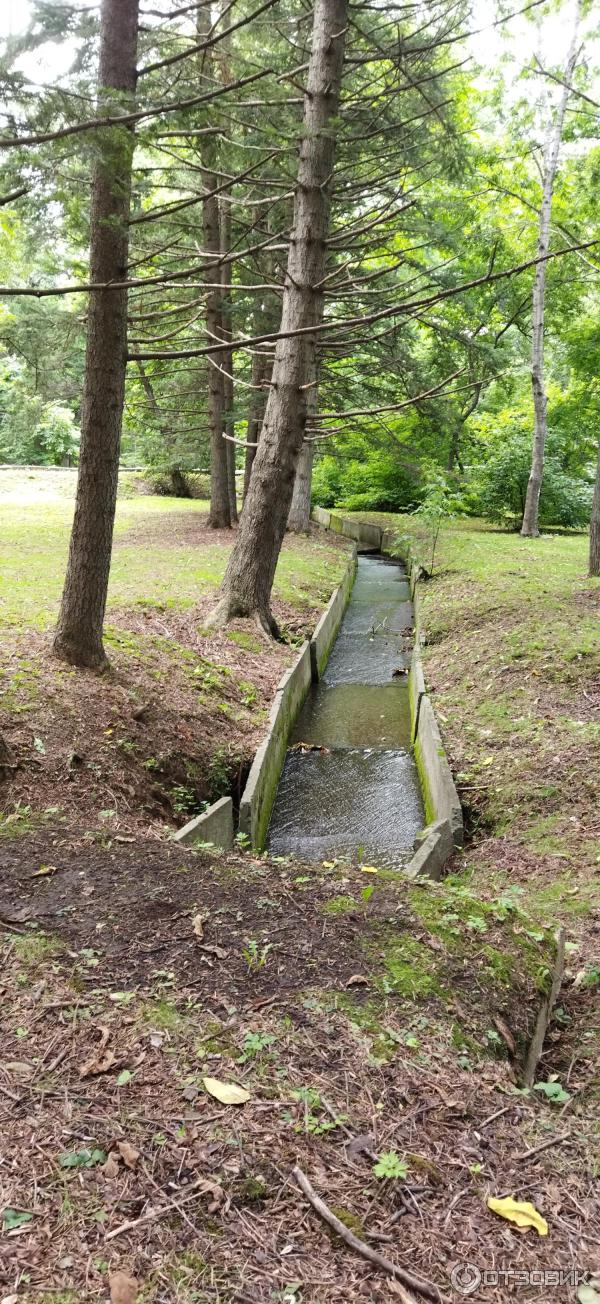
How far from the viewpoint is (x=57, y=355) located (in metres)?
11.7

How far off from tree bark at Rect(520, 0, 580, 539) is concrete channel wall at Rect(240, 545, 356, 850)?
25.6 ft

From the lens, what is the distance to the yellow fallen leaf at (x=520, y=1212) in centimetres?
206

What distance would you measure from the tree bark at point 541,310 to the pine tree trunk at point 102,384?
13.4 m

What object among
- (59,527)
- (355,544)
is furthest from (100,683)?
(355,544)

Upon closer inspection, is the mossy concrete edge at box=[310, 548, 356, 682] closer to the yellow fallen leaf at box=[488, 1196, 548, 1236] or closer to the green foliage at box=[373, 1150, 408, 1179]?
the green foliage at box=[373, 1150, 408, 1179]

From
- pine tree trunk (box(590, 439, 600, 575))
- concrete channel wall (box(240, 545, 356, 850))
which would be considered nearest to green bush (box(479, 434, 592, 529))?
pine tree trunk (box(590, 439, 600, 575))

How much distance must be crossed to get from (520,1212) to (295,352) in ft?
27.4

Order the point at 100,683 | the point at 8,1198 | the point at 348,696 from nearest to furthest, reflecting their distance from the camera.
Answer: the point at 8,1198 → the point at 100,683 → the point at 348,696

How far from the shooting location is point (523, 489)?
1958 cm

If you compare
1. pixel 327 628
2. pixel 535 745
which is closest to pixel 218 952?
pixel 535 745

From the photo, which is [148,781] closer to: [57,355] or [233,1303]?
[233,1303]

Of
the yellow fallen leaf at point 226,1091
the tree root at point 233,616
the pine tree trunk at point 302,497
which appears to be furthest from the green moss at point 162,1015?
the pine tree trunk at point 302,497

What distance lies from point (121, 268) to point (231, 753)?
3.76 m

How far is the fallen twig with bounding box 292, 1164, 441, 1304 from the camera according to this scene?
73.4 inches
